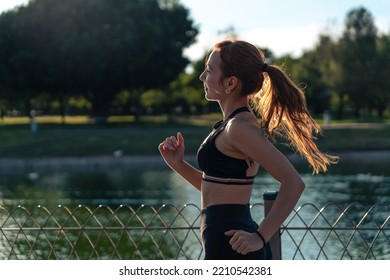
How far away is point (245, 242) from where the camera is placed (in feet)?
10.9

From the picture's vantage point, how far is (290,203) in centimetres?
333

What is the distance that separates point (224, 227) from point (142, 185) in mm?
25102

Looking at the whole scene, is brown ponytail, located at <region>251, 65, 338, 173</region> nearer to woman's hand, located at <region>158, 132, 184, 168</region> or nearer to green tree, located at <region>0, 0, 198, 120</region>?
woman's hand, located at <region>158, 132, 184, 168</region>

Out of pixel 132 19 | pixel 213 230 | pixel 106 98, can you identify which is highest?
pixel 213 230

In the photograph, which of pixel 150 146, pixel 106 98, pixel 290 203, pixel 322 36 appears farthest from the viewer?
pixel 322 36

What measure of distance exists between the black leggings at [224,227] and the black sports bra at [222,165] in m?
0.12

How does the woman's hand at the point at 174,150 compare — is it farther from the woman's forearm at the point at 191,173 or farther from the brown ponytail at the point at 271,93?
the brown ponytail at the point at 271,93

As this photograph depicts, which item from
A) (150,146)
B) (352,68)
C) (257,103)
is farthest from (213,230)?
(352,68)

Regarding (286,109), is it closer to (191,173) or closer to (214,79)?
(214,79)

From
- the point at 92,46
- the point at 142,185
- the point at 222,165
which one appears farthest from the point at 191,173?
the point at 92,46

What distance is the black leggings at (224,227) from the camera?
346 cm

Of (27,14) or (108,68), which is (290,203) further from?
(27,14)

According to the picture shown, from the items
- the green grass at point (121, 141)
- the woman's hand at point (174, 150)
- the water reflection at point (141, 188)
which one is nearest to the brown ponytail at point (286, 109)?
the woman's hand at point (174, 150)

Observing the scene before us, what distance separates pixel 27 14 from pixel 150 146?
17.8 m
